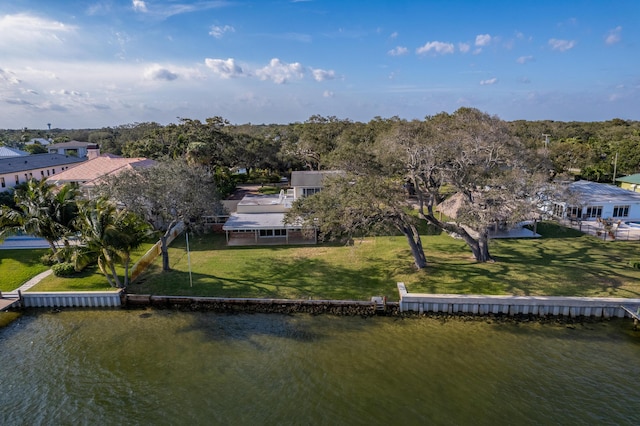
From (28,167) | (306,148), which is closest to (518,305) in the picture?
(306,148)

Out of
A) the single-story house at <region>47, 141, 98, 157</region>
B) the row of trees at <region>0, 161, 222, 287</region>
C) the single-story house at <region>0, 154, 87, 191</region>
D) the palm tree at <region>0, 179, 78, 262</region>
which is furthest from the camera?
the single-story house at <region>47, 141, 98, 157</region>

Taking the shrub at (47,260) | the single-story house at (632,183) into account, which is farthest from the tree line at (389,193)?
the single-story house at (632,183)

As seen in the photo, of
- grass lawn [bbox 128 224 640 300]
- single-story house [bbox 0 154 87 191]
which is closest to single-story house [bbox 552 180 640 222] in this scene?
grass lawn [bbox 128 224 640 300]

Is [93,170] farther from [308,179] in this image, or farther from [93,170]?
[308,179]

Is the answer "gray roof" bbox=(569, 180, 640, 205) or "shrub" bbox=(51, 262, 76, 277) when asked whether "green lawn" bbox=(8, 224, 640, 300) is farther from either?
"gray roof" bbox=(569, 180, 640, 205)

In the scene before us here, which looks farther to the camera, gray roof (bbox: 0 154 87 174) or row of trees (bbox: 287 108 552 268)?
gray roof (bbox: 0 154 87 174)

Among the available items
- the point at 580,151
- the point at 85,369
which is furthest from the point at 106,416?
the point at 580,151

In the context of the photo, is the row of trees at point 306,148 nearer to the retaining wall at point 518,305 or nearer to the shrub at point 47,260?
the shrub at point 47,260

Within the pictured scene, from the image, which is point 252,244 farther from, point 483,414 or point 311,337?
point 483,414
